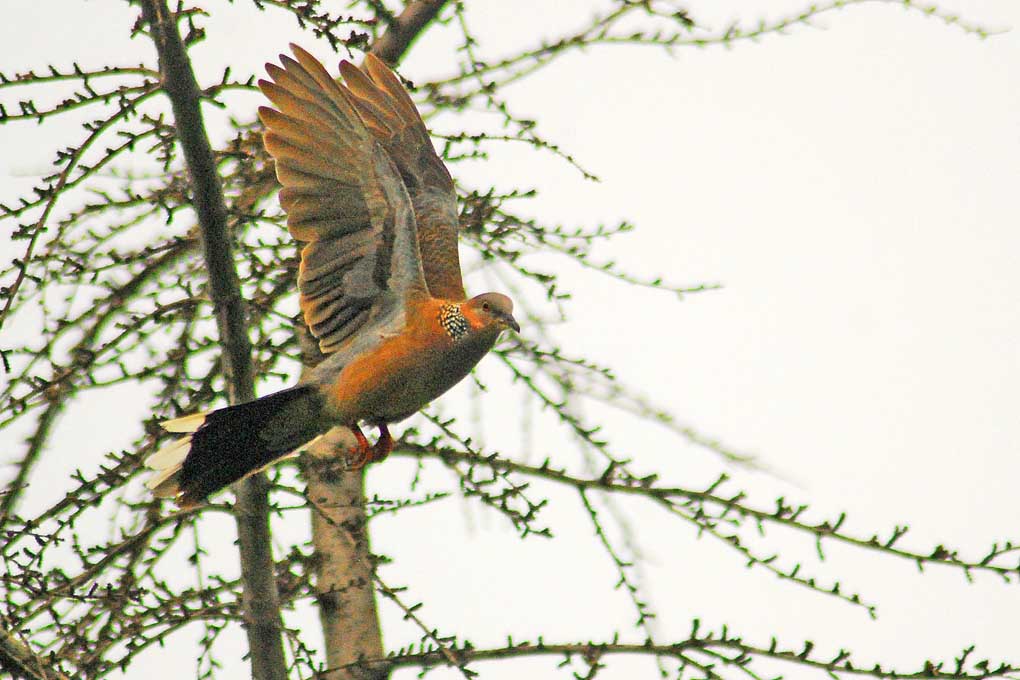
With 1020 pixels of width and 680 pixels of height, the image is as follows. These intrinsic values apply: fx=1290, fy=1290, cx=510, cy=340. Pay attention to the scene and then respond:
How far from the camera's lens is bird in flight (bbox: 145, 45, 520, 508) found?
396cm

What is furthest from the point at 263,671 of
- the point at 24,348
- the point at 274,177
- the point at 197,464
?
the point at 274,177

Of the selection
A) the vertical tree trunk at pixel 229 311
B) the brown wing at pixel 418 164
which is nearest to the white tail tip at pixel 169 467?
the vertical tree trunk at pixel 229 311

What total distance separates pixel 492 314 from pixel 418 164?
894mm

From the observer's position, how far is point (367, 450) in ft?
13.4

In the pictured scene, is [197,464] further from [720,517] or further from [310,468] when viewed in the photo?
[720,517]

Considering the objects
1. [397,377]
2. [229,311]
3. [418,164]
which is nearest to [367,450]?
[397,377]

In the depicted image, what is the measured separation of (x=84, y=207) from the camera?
3.70 meters

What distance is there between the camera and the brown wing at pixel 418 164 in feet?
14.6

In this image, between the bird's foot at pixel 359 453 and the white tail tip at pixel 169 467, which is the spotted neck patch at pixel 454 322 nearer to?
the bird's foot at pixel 359 453

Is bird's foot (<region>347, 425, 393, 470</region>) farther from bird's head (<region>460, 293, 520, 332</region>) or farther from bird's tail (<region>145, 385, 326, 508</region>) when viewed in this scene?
bird's head (<region>460, 293, 520, 332</region>)

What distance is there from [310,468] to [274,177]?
98 centimetres

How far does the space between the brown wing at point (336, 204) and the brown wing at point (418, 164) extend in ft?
0.97

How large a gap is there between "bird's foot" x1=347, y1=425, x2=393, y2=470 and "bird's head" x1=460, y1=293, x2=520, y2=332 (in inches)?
17.7

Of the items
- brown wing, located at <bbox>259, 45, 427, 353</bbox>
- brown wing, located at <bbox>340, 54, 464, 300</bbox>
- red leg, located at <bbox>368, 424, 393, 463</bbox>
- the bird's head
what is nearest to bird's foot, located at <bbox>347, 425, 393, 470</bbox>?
red leg, located at <bbox>368, 424, 393, 463</bbox>
